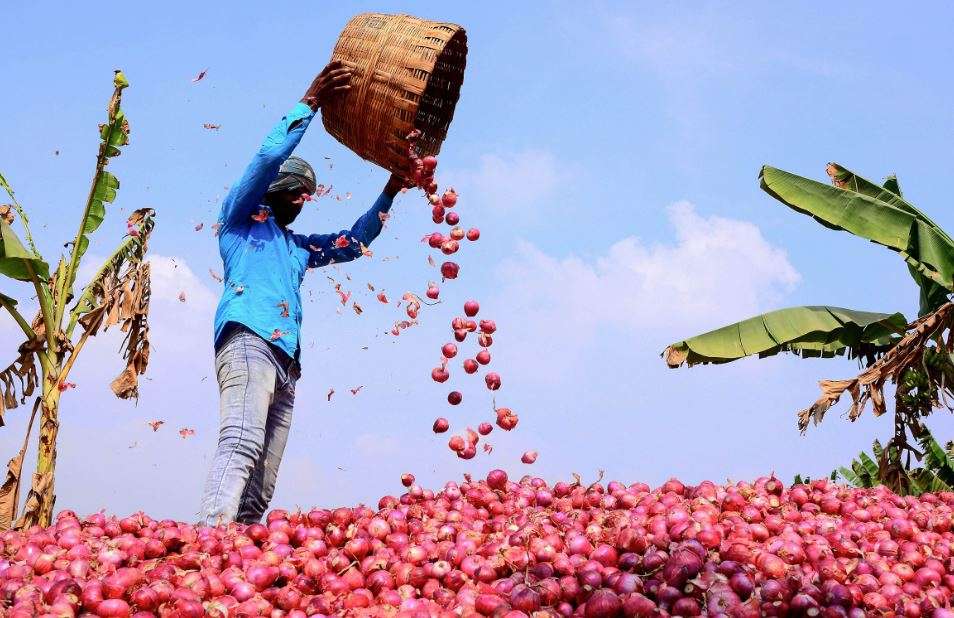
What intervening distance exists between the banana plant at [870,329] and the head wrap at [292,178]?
423 cm

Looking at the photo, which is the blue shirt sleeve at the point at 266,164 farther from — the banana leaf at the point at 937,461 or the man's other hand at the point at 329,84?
the banana leaf at the point at 937,461

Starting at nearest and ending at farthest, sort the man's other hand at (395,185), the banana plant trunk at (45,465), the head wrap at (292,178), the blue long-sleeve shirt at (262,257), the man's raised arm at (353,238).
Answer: the blue long-sleeve shirt at (262,257)
the head wrap at (292,178)
the man's other hand at (395,185)
the man's raised arm at (353,238)
the banana plant trunk at (45,465)

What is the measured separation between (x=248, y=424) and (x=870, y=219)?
7.01m

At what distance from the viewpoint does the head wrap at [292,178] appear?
6.32 m

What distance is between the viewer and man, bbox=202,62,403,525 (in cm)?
547

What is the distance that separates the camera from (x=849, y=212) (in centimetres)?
950

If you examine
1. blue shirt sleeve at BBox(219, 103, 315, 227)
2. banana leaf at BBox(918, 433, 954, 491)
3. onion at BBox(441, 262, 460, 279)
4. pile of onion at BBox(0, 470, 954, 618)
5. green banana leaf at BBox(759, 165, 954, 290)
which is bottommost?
pile of onion at BBox(0, 470, 954, 618)

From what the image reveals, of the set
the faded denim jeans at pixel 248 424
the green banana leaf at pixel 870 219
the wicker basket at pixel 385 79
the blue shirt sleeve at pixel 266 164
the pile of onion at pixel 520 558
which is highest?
the green banana leaf at pixel 870 219

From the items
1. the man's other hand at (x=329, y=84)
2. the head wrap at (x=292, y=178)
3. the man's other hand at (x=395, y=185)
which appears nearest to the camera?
the man's other hand at (x=329, y=84)

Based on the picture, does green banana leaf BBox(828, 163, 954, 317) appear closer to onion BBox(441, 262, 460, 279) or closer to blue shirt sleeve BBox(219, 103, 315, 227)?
onion BBox(441, 262, 460, 279)

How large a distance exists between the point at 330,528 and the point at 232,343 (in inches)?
55.9

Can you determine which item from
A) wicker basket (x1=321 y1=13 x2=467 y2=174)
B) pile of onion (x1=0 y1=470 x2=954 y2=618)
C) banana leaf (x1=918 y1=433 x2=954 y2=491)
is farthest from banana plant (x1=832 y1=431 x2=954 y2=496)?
wicker basket (x1=321 y1=13 x2=467 y2=174)

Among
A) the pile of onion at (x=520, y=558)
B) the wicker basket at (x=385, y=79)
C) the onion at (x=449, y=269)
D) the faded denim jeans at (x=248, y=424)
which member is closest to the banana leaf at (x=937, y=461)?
the pile of onion at (x=520, y=558)

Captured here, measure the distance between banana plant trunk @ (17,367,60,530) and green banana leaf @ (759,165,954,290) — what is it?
756 centimetres
